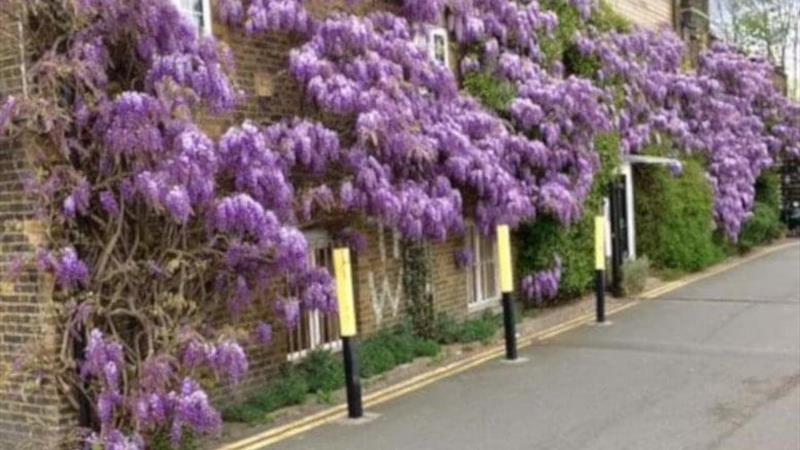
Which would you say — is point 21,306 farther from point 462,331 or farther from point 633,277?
point 633,277

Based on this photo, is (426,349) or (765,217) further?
(765,217)

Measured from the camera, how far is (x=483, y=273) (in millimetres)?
13641

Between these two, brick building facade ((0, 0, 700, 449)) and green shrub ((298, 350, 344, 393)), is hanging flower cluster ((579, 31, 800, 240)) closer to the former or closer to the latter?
brick building facade ((0, 0, 700, 449))

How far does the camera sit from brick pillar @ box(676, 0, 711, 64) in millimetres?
23016

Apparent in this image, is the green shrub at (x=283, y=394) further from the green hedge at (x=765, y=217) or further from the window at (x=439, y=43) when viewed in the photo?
the green hedge at (x=765, y=217)

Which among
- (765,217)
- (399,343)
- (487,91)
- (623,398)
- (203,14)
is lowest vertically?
(623,398)

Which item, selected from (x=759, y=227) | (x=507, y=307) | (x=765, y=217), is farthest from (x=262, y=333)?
(x=765, y=217)

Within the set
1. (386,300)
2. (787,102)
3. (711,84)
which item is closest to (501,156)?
(386,300)

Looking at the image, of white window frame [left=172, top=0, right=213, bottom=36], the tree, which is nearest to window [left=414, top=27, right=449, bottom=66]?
white window frame [left=172, top=0, right=213, bottom=36]

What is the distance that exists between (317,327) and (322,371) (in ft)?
2.62

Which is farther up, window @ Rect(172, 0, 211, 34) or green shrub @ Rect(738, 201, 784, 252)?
window @ Rect(172, 0, 211, 34)

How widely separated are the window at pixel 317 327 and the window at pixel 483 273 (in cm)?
322

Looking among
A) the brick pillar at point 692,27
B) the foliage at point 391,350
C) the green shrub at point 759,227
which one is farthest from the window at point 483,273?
the brick pillar at point 692,27

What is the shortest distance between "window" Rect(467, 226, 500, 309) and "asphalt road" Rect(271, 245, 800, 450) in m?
1.64
